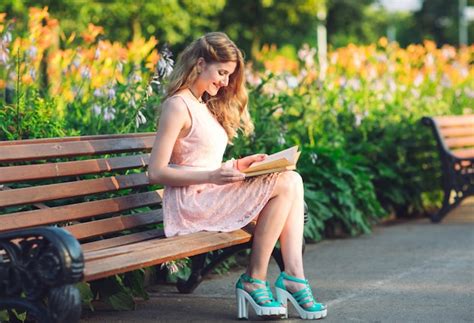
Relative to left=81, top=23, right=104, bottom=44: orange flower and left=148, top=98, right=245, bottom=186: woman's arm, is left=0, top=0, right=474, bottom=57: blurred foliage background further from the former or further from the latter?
left=148, top=98, right=245, bottom=186: woman's arm

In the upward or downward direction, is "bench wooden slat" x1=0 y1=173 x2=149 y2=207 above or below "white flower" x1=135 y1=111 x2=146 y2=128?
below

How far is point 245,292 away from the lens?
468 cm

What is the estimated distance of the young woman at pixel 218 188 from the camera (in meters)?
4.60

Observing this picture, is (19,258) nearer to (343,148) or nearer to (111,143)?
(111,143)

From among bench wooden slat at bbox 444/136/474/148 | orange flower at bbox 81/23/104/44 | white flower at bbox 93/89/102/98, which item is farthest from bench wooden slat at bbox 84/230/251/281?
bench wooden slat at bbox 444/136/474/148

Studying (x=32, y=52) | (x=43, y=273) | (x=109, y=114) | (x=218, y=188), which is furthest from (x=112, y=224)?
(x=32, y=52)

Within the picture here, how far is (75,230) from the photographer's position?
4.52 m

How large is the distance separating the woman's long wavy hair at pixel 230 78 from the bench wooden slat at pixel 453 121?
4009 millimetres

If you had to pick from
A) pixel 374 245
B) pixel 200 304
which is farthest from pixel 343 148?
pixel 200 304

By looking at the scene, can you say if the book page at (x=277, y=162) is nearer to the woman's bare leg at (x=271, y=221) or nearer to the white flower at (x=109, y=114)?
the woman's bare leg at (x=271, y=221)

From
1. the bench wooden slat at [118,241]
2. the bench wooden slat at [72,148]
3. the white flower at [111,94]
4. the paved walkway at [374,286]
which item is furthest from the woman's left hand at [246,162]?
the white flower at [111,94]

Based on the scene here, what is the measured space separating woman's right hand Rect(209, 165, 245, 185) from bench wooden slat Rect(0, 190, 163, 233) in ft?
1.91

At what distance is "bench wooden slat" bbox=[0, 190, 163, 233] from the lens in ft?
13.8

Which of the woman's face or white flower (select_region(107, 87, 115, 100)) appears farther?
white flower (select_region(107, 87, 115, 100))
